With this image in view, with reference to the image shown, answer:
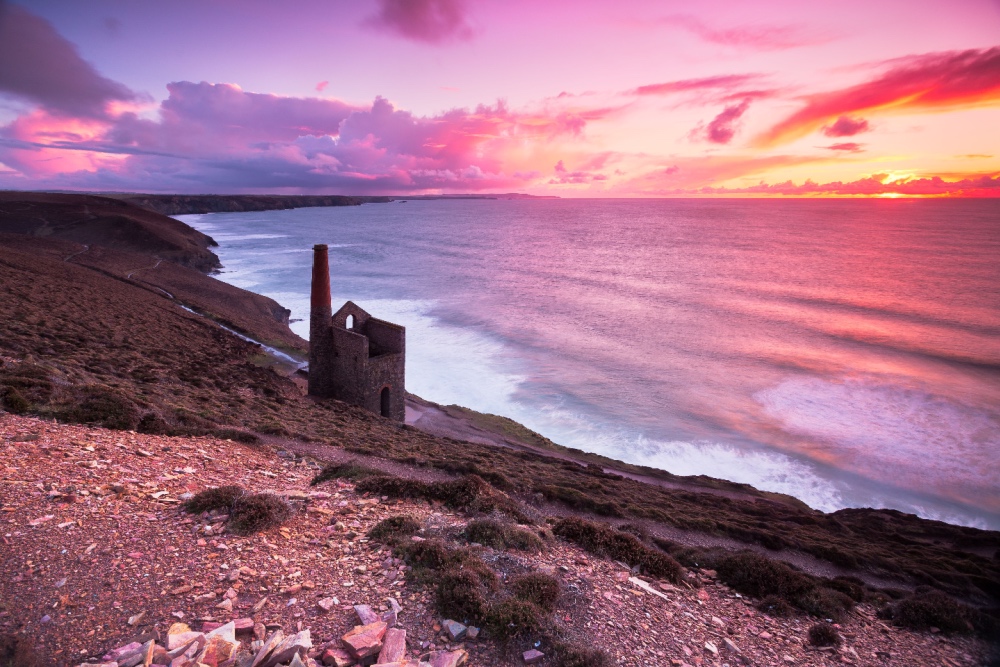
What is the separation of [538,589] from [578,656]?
3.97 feet

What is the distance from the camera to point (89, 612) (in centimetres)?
546

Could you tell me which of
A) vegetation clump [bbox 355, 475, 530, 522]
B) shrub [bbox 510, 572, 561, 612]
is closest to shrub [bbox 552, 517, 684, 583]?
vegetation clump [bbox 355, 475, 530, 522]

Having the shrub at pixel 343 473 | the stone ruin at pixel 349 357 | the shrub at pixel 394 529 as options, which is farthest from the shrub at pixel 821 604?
the stone ruin at pixel 349 357

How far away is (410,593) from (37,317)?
24.7 metres

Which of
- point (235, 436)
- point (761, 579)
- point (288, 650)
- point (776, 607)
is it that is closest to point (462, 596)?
point (288, 650)

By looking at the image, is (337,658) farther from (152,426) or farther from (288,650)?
(152,426)

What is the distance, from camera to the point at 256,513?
25.7ft

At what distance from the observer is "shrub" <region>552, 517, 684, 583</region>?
9.10m

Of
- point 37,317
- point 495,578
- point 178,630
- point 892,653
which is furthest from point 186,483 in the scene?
point 37,317

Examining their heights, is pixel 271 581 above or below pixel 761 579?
above

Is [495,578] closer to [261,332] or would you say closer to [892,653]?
[892,653]

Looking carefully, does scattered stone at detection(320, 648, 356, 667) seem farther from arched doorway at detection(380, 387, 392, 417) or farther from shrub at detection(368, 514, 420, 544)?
arched doorway at detection(380, 387, 392, 417)

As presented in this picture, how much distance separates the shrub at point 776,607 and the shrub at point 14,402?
49.5ft

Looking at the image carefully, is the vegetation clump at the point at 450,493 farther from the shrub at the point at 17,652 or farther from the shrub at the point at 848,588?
the shrub at the point at 848,588
